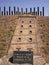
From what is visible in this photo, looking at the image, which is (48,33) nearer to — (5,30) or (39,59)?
(5,30)

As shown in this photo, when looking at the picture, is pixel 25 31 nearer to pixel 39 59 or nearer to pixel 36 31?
pixel 36 31

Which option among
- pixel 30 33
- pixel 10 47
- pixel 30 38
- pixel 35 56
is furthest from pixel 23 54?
pixel 30 33

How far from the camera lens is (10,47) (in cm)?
3841

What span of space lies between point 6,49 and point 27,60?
962 cm

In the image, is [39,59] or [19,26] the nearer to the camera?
[39,59]

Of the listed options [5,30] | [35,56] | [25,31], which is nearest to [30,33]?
[25,31]

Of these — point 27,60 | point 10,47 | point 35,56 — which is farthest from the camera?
point 10,47

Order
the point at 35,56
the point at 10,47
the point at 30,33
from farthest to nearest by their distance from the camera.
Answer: the point at 30,33
the point at 10,47
the point at 35,56

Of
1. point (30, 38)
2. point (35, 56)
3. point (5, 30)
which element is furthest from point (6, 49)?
point (5, 30)

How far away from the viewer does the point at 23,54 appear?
3048 cm

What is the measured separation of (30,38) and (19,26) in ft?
26.0

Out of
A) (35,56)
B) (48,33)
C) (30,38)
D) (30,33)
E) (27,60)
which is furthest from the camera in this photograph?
(48,33)

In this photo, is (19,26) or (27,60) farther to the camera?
(19,26)

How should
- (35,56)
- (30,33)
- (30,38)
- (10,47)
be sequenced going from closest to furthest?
(35,56) → (10,47) → (30,38) → (30,33)
